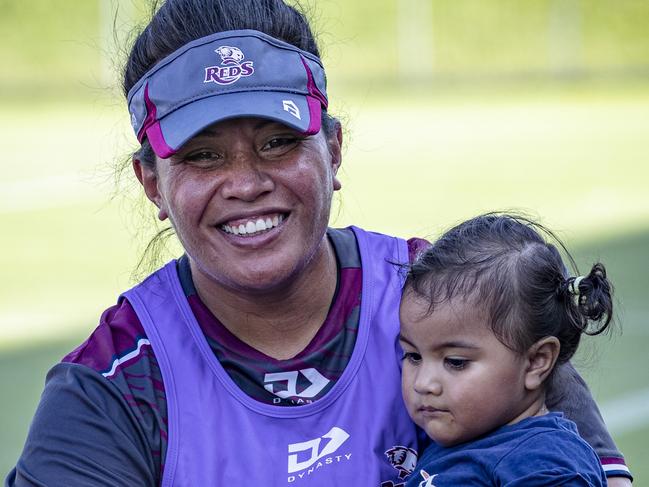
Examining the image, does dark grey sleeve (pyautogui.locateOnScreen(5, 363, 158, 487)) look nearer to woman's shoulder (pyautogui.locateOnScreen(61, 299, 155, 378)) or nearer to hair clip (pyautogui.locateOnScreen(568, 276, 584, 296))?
woman's shoulder (pyautogui.locateOnScreen(61, 299, 155, 378))

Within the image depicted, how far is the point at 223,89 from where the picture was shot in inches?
107

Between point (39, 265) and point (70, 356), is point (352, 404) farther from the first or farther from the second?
Result: point (39, 265)

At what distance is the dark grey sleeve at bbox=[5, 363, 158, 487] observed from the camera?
2.52 m

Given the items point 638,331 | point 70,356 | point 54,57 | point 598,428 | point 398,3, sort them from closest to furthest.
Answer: point 70,356 → point 598,428 → point 638,331 → point 54,57 → point 398,3

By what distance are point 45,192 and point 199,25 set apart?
10.5 m

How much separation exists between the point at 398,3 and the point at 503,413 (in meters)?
20.2

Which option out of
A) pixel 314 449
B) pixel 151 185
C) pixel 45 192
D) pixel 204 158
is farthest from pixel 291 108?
pixel 45 192

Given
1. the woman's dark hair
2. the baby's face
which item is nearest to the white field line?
the woman's dark hair

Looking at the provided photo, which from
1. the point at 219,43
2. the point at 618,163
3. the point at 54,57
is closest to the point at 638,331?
the point at 219,43

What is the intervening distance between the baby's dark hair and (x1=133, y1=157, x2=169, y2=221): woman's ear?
0.61m

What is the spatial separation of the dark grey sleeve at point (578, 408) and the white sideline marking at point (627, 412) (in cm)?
315

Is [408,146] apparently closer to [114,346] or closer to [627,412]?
[627,412]

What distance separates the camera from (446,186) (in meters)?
13.1

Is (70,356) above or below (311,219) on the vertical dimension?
below
